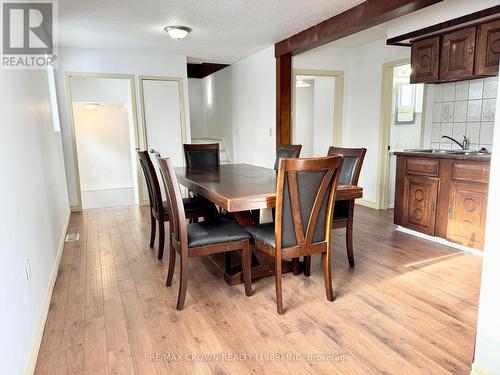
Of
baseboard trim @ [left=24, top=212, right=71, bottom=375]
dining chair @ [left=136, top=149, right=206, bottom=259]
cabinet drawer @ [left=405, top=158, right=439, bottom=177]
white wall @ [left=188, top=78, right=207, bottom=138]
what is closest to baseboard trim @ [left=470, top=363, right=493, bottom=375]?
baseboard trim @ [left=24, top=212, right=71, bottom=375]

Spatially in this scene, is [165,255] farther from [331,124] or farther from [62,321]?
[331,124]

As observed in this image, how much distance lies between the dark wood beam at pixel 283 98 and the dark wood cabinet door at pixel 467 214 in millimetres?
2337

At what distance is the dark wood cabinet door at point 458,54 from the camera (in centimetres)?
304

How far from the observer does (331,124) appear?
5371mm

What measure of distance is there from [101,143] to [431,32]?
5.90 meters

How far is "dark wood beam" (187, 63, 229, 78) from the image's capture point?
22.9 ft

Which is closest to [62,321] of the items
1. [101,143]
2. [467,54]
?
[467,54]

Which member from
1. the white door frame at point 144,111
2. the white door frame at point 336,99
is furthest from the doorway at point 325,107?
the white door frame at point 144,111

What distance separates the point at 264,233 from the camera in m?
2.22

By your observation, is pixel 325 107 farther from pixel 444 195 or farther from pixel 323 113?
pixel 444 195

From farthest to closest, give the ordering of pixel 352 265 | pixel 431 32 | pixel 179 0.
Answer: pixel 431 32 → pixel 179 0 → pixel 352 265

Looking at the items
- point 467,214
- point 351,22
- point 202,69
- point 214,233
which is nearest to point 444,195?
point 467,214

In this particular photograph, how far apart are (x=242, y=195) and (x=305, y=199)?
15.6 inches

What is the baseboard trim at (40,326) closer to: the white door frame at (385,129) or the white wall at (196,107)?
the white door frame at (385,129)
